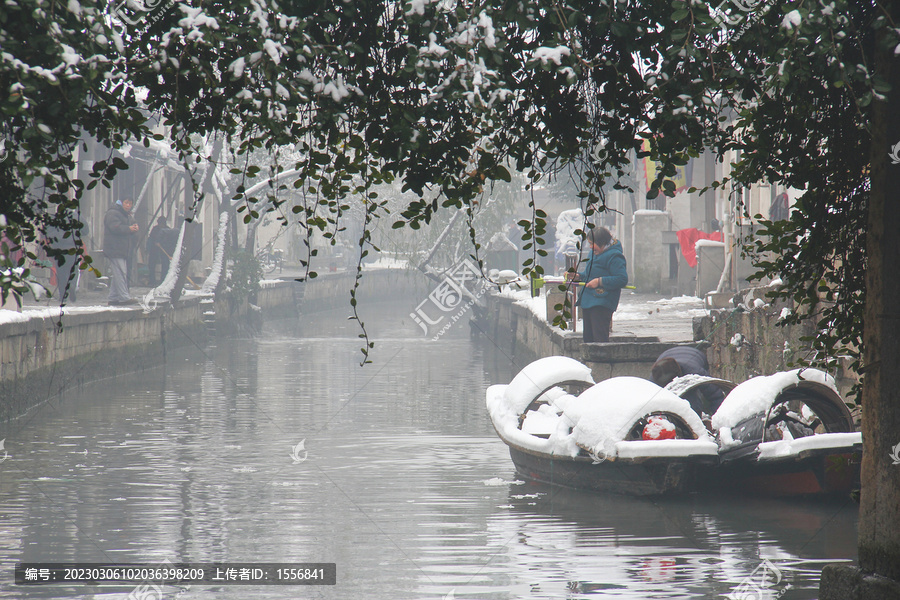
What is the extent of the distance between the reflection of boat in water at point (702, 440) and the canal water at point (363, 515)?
0.66ft

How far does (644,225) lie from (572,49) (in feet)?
79.2

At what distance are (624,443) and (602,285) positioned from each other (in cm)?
436

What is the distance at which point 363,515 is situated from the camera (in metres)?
8.91

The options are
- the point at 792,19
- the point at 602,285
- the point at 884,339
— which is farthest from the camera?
the point at 602,285

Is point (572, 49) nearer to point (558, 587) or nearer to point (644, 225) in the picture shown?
point (558, 587)

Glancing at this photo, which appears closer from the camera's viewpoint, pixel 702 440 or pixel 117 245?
pixel 702 440

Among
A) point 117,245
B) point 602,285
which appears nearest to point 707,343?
point 602,285

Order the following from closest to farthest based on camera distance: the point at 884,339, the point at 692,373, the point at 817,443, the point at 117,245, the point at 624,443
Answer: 1. the point at 884,339
2. the point at 817,443
3. the point at 624,443
4. the point at 692,373
5. the point at 117,245

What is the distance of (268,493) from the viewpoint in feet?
32.2

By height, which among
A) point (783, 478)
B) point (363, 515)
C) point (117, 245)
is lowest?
point (363, 515)

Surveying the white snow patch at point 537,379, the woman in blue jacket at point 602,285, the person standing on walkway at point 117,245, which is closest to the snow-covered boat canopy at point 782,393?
the white snow patch at point 537,379

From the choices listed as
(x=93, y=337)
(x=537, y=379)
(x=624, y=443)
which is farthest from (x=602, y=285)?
(x=93, y=337)

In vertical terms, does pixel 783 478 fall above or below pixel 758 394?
below

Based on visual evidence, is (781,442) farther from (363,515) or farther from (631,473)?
(363,515)
